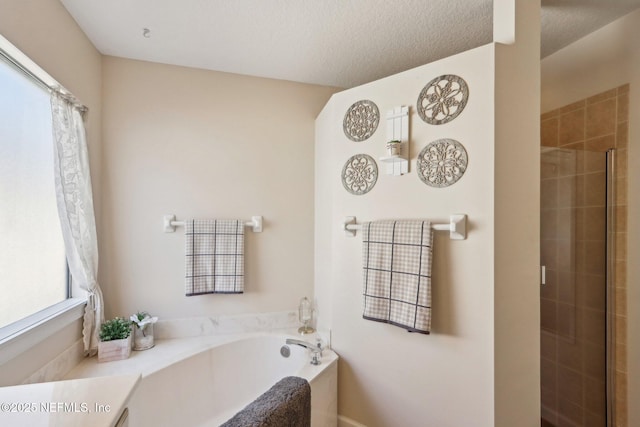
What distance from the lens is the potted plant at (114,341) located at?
5.36 feet

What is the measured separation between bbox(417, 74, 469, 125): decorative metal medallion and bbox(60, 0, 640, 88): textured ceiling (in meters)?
0.41

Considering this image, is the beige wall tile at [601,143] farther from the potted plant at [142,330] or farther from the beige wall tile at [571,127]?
the potted plant at [142,330]

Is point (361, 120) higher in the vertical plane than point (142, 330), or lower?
higher

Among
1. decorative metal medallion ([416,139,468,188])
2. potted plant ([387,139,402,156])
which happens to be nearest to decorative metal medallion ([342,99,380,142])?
potted plant ([387,139,402,156])

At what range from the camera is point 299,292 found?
2242mm

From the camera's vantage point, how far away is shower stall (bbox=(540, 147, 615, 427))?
5.27ft

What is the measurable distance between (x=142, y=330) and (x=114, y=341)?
0.19 m

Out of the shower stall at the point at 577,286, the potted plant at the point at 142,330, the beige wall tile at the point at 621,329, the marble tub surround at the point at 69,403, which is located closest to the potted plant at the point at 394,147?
the shower stall at the point at 577,286

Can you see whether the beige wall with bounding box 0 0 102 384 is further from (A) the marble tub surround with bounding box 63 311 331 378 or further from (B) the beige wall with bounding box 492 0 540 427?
(B) the beige wall with bounding box 492 0 540 427

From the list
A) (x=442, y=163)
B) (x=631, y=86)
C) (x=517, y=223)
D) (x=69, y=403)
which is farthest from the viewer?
(x=631, y=86)

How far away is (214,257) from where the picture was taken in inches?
79.0

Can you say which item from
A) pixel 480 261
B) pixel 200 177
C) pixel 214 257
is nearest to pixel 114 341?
pixel 214 257

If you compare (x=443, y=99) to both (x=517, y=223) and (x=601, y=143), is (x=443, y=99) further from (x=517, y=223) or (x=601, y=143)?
(x=601, y=143)

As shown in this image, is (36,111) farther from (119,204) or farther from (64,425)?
(64,425)
